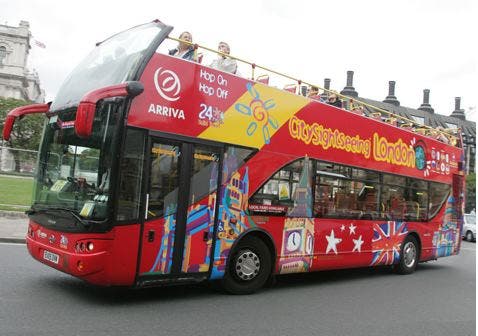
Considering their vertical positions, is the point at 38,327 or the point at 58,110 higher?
the point at 58,110

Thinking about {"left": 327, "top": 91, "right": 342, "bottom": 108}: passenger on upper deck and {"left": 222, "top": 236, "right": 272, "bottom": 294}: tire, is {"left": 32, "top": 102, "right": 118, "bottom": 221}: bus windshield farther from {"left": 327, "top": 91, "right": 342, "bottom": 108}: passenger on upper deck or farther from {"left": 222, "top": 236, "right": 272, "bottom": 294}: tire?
{"left": 327, "top": 91, "right": 342, "bottom": 108}: passenger on upper deck

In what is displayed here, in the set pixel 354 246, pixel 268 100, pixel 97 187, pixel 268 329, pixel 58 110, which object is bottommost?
pixel 268 329

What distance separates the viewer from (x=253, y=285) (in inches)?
307

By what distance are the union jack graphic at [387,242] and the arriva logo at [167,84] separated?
5560 millimetres

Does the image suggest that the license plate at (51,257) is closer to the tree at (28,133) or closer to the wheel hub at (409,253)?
the wheel hub at (409,253)

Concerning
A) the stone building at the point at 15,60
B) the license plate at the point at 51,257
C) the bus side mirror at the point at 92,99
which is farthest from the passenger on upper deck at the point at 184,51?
the stone building at the point at 15,60

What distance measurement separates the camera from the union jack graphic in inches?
412

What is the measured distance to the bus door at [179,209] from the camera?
6.45m

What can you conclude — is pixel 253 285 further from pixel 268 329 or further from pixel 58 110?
pixel 58 110

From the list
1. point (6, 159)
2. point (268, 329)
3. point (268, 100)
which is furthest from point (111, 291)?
point (6, 159)

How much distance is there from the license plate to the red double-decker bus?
0.01 meters

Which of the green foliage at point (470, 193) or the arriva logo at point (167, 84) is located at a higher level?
the green foliage at point (470, 193)

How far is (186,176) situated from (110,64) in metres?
1.83

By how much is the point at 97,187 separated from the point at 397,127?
745cm
